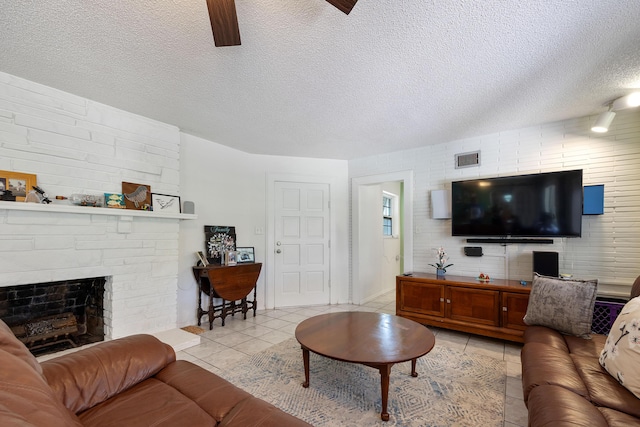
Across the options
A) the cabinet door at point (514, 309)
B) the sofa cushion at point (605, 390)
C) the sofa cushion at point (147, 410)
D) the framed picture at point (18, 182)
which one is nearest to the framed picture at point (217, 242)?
the framed picture at point (18, 182)

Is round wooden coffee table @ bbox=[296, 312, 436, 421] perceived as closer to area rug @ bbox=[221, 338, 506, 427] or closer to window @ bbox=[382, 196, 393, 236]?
area rug @ bbox=[221, 338, 506, 427]

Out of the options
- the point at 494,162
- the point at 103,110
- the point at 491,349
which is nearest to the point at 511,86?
the point at 494,162

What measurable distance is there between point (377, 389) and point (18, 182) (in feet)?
10.0

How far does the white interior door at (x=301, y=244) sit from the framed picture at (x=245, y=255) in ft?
1.25

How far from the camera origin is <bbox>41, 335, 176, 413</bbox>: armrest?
1.13 meters

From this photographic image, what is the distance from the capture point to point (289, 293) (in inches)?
168

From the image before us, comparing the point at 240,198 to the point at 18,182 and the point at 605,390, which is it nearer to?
the point at 18,182

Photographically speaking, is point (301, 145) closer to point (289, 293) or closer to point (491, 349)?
point (289, 293)

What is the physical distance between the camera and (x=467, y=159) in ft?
11.4

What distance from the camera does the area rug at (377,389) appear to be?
1.70 meters

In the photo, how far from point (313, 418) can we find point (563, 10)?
2608mm

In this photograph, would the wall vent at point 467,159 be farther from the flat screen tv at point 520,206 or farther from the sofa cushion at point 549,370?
the sofa cushion at point 549,370

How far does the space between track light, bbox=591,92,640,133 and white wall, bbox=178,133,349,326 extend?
289 centimetres

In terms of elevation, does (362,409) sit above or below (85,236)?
below
